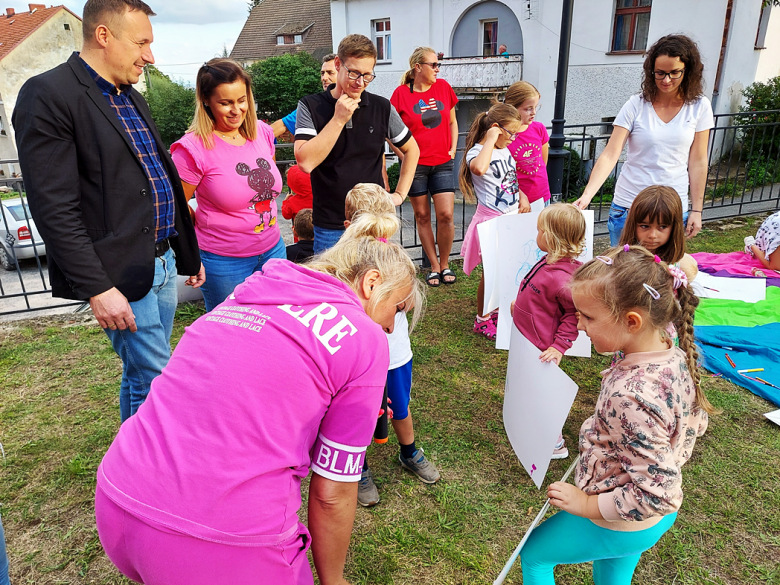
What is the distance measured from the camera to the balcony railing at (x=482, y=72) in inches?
674

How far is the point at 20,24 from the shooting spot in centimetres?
2802

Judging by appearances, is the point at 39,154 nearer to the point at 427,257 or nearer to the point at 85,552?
the point at 85,552

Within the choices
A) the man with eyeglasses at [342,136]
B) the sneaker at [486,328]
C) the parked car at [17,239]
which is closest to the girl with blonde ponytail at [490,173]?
the sneaker at [486,328]

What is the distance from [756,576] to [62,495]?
3.06 m

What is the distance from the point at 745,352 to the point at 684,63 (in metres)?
2.06

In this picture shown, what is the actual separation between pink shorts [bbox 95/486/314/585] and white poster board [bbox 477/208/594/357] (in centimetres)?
255

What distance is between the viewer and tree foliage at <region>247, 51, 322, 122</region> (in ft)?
82.9

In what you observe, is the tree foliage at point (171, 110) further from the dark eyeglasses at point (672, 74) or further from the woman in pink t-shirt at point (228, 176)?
the dark eyeglasses at point (672, 74)

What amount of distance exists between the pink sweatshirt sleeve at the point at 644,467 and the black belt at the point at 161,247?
1941 millimetres

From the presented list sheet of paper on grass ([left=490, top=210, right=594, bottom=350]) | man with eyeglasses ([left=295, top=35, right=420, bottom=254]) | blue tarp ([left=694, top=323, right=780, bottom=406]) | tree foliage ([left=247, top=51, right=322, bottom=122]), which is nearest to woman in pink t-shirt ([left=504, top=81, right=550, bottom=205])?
sheet of paper on grass ([left=490, top=210, right=594, bottom=350])

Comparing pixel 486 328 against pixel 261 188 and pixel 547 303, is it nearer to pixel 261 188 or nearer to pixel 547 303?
pixel 547 303

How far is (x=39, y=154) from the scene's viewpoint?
185 cm

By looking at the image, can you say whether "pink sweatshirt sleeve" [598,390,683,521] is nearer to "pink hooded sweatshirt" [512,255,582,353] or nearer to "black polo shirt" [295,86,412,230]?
"pink hooded sweatshirt" [512,255,582,353]

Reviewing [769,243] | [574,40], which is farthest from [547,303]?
[574,40]
